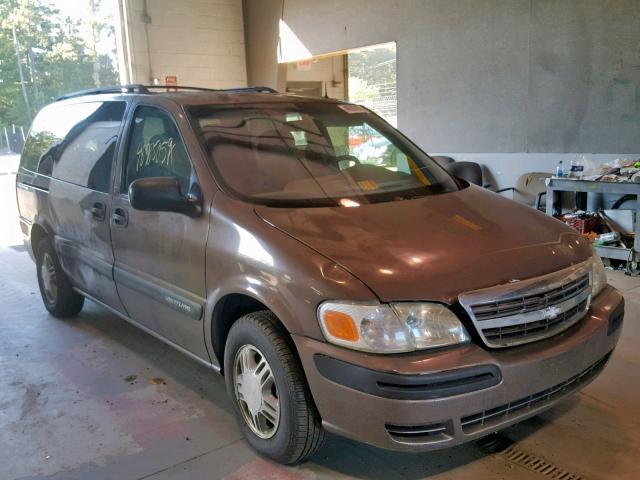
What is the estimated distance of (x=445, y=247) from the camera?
2.25m

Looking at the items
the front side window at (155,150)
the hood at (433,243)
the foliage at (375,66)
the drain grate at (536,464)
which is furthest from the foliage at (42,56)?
the drain grate at (536,464)

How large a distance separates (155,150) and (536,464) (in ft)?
7.95

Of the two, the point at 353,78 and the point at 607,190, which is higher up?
the point at 353,78

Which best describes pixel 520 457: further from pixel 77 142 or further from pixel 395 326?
pixel 77 142

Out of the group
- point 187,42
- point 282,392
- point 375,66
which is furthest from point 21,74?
point 282,392

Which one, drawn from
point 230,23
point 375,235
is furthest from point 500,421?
point 230,23

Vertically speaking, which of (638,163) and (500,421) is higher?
(638,163)

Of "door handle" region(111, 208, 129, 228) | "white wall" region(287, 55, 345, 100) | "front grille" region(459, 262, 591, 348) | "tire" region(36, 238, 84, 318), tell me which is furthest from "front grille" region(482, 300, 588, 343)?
"white wall" region(287, 55, 345, 100)

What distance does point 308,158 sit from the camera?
2.94 m

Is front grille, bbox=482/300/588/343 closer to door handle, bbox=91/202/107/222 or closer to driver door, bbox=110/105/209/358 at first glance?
driver door, bbox=110/105/209/358

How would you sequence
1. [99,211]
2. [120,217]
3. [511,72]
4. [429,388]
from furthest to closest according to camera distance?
1. [511,72]
2. [99,211]
3. [120,217]
4. [429,388]

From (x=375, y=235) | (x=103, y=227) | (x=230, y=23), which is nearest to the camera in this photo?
(x=375, y=235)

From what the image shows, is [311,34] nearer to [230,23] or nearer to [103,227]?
[230,23]

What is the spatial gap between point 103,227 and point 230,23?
28.2ft
